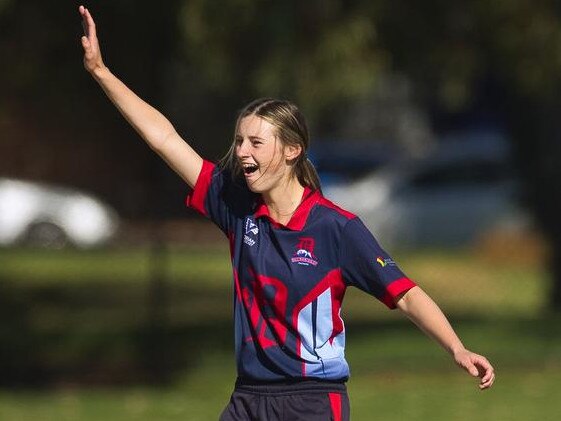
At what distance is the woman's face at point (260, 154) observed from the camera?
5.61 m

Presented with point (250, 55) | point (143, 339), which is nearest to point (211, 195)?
point (250, 55)

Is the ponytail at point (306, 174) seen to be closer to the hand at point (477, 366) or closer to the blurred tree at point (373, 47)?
the hand at point (477, 366)

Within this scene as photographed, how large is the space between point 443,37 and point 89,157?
13.3 feet

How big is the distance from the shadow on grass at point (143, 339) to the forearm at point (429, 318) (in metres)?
8.54

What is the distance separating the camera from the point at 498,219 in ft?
88.3

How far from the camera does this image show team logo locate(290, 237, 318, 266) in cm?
556

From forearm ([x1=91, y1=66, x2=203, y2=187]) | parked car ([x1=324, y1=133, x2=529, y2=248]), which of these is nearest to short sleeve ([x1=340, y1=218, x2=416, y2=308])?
forearm ([x1=91, y1=66, x2=203, y2=187])

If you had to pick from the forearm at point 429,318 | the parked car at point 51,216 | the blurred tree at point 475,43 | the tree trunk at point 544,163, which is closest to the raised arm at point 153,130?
the forearm at point 429,318

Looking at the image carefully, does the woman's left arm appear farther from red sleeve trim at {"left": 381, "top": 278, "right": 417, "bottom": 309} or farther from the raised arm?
the raised arm

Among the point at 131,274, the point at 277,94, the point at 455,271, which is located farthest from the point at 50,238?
the point at 455,271

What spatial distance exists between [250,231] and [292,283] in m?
0.27

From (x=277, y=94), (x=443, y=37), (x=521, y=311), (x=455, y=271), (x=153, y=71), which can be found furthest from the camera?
(x=455, y=271)

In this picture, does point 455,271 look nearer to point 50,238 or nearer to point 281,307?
point 50,238

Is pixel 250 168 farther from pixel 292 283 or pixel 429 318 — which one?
pixel 429 318
